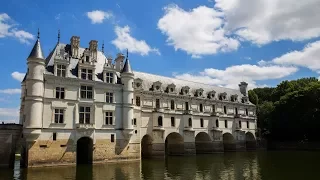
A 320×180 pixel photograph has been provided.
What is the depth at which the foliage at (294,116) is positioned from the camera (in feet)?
181

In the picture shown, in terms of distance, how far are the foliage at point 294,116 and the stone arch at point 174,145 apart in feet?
85.6

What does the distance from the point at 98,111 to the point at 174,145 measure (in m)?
16.9

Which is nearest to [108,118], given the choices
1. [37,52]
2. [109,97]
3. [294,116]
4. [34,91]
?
[109,97]

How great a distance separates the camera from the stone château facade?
30.1m

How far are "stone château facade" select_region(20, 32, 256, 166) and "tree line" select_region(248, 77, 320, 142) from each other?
61.3ft

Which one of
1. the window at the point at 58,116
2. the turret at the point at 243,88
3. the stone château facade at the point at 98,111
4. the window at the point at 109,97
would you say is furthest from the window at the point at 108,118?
the turret at the point at 243,88

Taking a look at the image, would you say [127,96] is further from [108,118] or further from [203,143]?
[203,143]

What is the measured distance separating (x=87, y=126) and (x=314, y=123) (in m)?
43.9

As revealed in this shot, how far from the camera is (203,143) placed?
5053 cm

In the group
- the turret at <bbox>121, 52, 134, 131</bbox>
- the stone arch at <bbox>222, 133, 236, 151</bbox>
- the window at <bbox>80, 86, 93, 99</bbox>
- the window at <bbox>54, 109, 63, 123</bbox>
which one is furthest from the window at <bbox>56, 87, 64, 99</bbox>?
the stone arch at <bbox>222, 133, 236, 151</bbox>

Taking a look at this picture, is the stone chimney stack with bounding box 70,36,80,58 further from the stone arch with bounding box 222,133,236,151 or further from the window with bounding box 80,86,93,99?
the stone arch with bounding box 222,133,236,151

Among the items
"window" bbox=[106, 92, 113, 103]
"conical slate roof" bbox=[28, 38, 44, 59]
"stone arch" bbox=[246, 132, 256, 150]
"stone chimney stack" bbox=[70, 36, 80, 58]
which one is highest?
"stone chimney stack" bbox=[70, 36, 80, 58]

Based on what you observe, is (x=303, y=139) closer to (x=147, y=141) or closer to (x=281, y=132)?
(x=281, y=132)

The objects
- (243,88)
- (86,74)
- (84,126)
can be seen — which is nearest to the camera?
(84,126)
